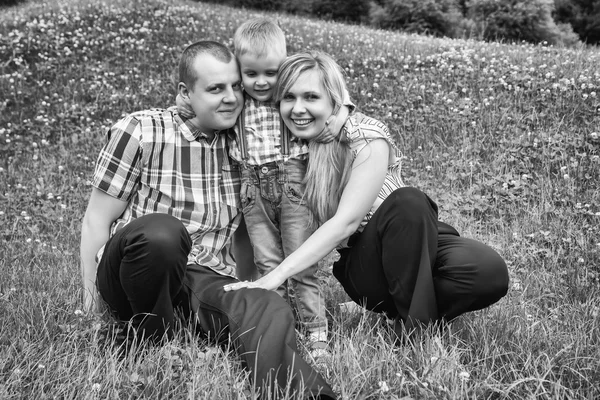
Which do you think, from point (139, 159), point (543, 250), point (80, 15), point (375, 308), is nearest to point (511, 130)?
point (543, 250)

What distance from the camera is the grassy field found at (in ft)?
8.18

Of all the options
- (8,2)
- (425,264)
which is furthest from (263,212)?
(8,2)

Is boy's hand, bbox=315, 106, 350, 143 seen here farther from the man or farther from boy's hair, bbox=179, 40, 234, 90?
boy's hair, bbox=179, 40, 234, 90

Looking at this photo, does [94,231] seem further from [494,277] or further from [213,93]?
[494,277]

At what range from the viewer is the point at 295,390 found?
2.29 metres

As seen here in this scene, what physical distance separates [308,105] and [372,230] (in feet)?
2.40

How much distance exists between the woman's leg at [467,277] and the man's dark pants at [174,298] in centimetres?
78

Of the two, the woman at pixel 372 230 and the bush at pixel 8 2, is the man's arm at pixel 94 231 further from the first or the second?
the bush at pixel 8 2

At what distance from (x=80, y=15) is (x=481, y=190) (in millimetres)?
7606

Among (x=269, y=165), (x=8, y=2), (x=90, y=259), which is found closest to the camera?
(x=90, y=259)

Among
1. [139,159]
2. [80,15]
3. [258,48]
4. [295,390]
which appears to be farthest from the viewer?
[80,15]

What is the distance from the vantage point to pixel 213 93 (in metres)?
3.13

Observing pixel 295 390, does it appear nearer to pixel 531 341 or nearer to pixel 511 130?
pixel 531 341

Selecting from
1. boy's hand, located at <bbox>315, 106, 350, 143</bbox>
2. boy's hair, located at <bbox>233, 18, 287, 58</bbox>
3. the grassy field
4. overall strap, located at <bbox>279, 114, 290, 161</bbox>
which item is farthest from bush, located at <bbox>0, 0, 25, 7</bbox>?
boy's hand, located at <bbox>315, 106, 350, 143</bbox>
